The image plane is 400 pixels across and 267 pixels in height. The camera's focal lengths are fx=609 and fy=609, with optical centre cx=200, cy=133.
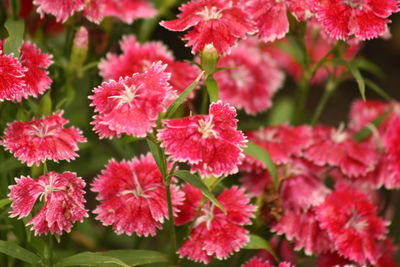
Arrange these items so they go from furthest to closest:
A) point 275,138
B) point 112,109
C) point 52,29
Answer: point 52,29
point 275,138
point 112,109

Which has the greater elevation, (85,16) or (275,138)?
(85,16)

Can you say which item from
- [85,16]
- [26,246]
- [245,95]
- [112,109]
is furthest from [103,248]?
[112,109]

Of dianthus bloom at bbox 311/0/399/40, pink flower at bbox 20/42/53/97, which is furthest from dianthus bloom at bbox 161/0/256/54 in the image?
pink flower at bbox 20/42/53/97

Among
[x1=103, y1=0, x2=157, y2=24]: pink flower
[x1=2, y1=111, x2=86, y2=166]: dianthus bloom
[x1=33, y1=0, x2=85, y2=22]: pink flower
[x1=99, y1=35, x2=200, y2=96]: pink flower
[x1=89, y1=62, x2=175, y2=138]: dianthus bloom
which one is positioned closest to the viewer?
[x1=89, y1=62, x2=175, y2=138]: dianthus bloom

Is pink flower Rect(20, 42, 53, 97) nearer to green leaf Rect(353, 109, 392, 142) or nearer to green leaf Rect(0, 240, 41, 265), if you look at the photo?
green leaf Rect(0, 240, 41, 265)

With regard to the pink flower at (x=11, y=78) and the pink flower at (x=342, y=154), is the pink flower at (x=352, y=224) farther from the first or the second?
the pink flower at (x=11, y=78)

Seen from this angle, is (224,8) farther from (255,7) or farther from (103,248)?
(103,248)

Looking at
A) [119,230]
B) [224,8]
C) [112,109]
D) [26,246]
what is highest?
[224,8]

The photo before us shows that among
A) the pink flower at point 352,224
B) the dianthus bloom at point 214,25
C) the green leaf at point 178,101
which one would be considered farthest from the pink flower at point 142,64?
the pink flower at point 352,224
